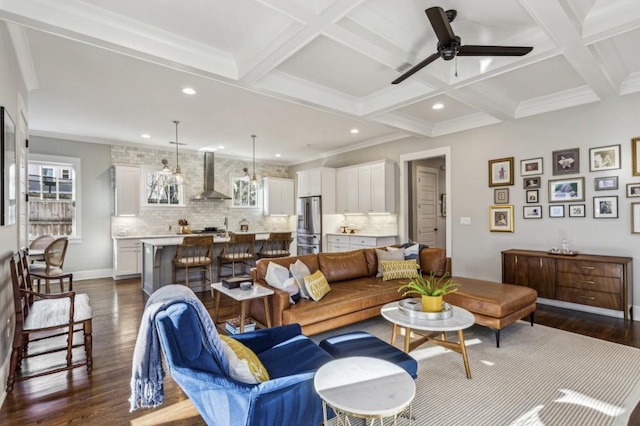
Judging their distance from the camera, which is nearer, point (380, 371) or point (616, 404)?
point (380, 371)

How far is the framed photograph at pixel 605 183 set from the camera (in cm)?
407

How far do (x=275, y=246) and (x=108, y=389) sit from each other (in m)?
4.06

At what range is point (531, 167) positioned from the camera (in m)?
4.79

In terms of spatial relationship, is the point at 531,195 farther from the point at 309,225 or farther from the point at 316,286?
the point at 309,225

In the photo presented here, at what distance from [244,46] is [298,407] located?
3200 millimetres

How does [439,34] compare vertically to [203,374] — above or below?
above

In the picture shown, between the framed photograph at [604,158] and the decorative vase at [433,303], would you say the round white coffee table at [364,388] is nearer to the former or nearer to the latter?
the decorative vase at [433,303]

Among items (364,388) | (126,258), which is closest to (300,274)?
(364,388)

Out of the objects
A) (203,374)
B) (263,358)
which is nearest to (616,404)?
(263,358)

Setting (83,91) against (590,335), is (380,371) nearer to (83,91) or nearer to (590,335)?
(590,335)

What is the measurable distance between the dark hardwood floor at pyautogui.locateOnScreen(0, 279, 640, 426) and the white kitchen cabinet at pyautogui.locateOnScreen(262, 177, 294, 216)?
17.0 feet

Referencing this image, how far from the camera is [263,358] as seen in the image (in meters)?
1.98

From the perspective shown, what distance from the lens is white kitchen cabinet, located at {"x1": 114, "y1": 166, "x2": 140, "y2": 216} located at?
6.66m

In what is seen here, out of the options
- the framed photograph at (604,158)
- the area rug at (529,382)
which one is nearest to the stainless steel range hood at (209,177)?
the area rug at (529,382)
